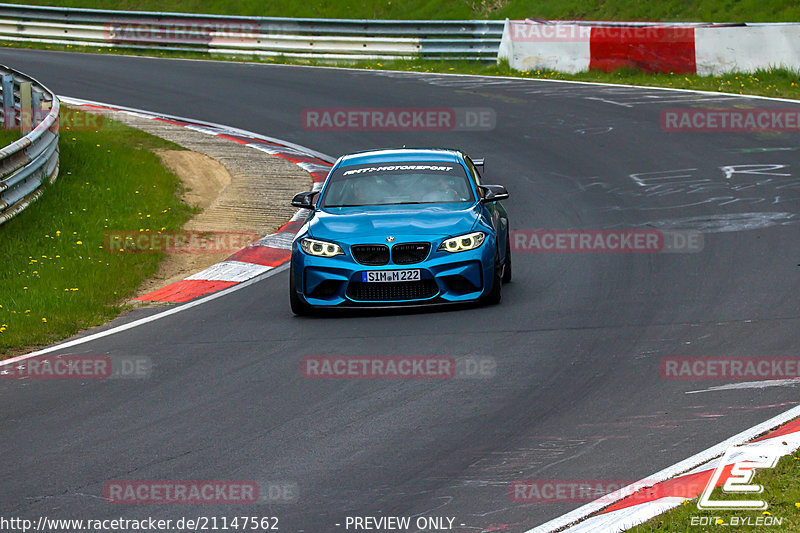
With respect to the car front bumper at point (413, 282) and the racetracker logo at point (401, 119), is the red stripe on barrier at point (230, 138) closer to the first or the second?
the racetracker logo at point (401, 119)

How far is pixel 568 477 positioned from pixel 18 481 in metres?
3.00

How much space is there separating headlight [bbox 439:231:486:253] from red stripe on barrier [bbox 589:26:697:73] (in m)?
15.5

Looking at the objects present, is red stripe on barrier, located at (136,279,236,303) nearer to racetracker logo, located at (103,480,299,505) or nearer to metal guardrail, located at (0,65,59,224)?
metal guardrail, located at (0,65,59,224)

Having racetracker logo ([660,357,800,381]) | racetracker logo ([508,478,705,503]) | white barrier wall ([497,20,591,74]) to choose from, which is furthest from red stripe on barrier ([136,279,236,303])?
white barrier wall ([497,20,591,74])

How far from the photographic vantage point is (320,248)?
35.8 feet

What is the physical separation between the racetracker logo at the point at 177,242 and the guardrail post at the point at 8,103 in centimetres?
570

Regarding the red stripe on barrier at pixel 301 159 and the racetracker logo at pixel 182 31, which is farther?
the racetracker logo at pixel 182 31

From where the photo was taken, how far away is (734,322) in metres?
9.74

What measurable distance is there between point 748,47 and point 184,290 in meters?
15.6

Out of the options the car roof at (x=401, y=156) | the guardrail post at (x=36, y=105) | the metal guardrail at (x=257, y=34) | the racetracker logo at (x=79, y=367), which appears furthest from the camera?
the metal guardrail at (x=257, y=34)

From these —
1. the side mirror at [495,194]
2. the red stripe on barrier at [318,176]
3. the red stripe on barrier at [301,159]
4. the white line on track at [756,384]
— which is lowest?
the red stripe on barrier at [301,159]

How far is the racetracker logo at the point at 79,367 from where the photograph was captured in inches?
358

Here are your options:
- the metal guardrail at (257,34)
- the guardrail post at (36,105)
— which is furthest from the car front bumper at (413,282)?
the metal guardrail at (257,34)

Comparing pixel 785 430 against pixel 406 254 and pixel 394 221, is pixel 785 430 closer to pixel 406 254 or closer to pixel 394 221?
pixel 406 254
